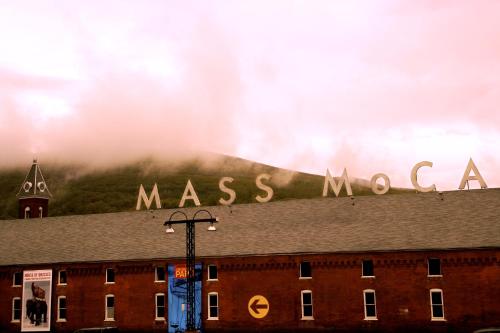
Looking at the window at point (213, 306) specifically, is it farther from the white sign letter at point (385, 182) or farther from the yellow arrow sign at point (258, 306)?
the white sign letter at point (385, 182)

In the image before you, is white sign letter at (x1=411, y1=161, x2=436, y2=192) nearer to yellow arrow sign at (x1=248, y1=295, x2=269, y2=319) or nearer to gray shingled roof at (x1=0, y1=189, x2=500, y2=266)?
gray shingled roof at (x1=0, y1=189, x2=500, y2=266)

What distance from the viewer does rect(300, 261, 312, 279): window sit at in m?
47.5

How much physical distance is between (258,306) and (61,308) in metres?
19.4

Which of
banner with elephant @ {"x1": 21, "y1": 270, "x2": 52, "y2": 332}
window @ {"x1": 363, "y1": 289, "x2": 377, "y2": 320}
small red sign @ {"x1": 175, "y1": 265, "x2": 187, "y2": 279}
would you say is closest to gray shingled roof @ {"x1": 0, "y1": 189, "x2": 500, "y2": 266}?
small red sign @ {"x1": 175, "y1": 265, "x2": 187, "y2": 279}

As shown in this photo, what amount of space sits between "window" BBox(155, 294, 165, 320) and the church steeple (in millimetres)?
30956

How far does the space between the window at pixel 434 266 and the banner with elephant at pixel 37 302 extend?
34.0 meters

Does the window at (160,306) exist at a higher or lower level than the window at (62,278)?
lower

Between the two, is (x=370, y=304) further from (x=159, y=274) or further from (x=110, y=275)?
(x=110, y=275)

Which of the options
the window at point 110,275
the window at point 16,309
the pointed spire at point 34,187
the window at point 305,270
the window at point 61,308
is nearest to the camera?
the window at point 305,270

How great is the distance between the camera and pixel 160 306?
5103 centimetres

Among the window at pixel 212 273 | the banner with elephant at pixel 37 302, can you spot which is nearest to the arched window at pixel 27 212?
the banner with elephant at pixel 37 302

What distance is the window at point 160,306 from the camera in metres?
50.8

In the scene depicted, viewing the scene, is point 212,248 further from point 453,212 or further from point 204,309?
point 453,212

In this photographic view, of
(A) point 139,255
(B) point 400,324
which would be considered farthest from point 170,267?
(B) point 400,324
